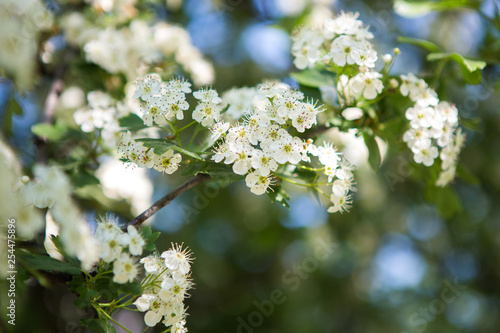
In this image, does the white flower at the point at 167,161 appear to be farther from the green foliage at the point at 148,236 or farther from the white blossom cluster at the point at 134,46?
the white blossom cluster at the point at 134,46

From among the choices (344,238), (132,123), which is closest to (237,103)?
(132,123)

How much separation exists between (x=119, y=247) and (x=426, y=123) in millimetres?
1090

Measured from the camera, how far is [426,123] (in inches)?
61.0

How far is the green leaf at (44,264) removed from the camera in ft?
3.73

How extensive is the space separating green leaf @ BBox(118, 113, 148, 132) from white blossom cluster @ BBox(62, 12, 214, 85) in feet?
2.42

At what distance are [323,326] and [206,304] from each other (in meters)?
1.00

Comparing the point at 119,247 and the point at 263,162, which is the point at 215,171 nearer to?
the point at 263,162

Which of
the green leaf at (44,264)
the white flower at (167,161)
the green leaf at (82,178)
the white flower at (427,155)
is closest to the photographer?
the green leaf at (44,264)

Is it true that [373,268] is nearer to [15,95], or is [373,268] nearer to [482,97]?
[482,97]

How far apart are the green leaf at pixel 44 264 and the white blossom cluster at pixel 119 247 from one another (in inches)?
4.9

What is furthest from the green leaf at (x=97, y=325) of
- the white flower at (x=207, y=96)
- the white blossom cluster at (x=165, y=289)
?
the white flower at (x=207, y=96)

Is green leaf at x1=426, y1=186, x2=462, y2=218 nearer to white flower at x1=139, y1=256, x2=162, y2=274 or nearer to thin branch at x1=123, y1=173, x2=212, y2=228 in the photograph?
thin branch at x1=123, y1=173, x2=212, y2=228

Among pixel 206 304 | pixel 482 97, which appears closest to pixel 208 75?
pixel 206 304

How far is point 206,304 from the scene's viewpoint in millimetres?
3814
